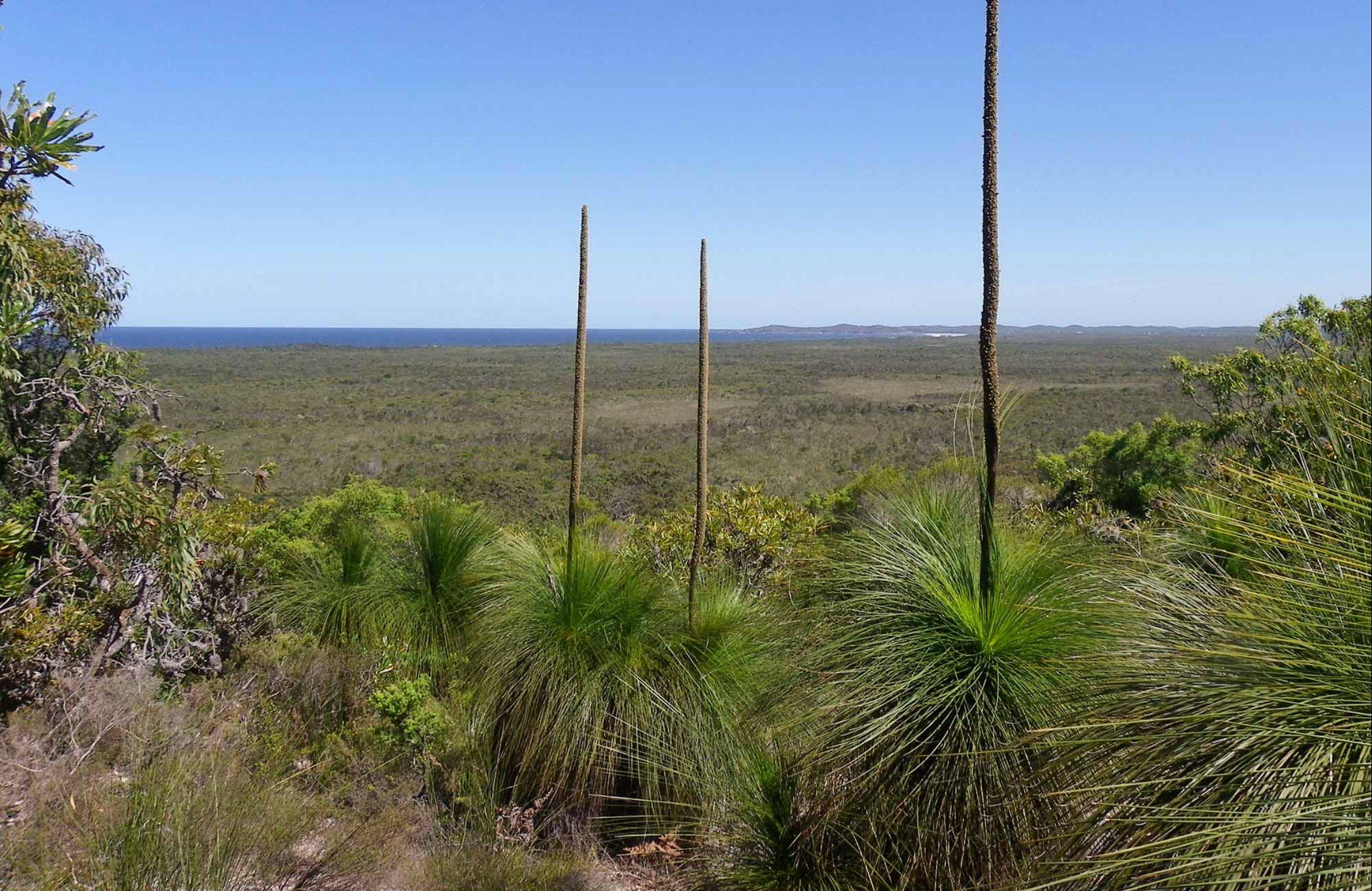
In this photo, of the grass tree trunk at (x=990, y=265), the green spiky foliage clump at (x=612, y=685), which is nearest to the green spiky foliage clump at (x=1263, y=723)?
the grass tree trunk at (x=990, y=265)

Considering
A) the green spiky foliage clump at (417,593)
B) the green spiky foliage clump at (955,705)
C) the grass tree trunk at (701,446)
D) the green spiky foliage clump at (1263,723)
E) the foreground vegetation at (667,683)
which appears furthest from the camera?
the green spiky foliage clump at (417,593)

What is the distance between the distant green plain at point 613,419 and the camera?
966 inches

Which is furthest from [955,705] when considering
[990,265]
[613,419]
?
[613,419]

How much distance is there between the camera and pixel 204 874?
2.76 m

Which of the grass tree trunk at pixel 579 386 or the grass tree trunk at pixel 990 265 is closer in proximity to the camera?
the grass tree trunk at pixel 990 265

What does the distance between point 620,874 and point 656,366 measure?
7744cm

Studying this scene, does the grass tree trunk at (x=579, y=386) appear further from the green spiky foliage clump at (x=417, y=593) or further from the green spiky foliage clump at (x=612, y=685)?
the green spiky foliage clump at (x=417, y=593)

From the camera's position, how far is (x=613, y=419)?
4147 cm

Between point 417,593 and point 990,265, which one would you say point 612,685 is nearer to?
point 417,593

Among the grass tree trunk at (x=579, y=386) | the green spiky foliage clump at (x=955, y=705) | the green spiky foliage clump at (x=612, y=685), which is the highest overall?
the grass tree trunk at (x=579, y=386)

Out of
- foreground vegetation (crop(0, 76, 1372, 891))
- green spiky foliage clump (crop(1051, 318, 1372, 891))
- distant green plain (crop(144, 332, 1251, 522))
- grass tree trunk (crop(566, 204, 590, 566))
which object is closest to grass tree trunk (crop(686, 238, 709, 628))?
foreground vegetation (crop(0, 76, 1372, 891))

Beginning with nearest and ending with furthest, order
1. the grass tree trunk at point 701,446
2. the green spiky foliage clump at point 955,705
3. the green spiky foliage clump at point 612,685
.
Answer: the green spiky foliage clump at point 955,705
the green spiky foliage clump at point 612,685
the grass tree trunk at point 701,446

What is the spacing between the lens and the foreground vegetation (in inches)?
73.9

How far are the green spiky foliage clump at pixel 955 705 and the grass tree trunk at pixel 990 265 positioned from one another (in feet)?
1.09
